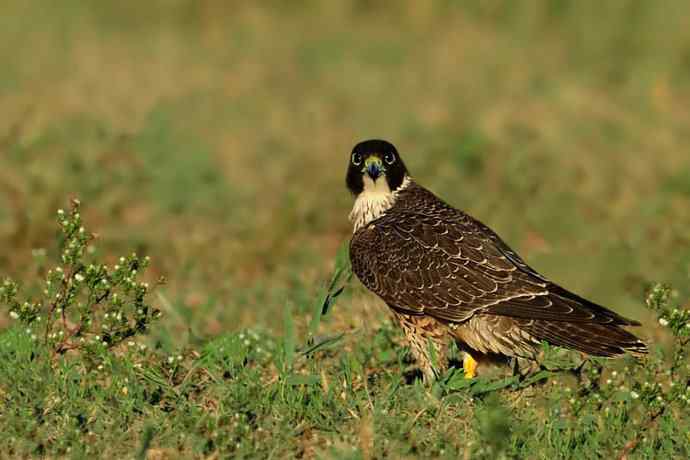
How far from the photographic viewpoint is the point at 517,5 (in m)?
14.3

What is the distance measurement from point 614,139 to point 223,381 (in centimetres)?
656

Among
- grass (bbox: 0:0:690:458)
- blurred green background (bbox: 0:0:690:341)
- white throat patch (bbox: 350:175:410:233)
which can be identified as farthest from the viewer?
blurred green background (bbox: 0:0:690:341)

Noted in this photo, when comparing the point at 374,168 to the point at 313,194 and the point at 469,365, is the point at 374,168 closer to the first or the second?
the point at 469,365

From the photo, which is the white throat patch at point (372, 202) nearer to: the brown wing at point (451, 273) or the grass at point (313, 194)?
the brown wing at point (451, 273)

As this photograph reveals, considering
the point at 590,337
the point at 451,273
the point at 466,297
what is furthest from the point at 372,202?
the point at 590,337

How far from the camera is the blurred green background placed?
29.5 feet

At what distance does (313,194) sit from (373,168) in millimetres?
3294

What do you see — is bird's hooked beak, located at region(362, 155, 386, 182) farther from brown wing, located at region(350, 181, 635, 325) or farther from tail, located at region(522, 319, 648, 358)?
tail, located at region(522, 319, 648, 358)

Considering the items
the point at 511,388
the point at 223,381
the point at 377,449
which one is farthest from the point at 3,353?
the point at 511,388

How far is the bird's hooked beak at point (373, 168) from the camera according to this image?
22.7 ft

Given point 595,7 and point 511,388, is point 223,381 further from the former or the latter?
point 595,7

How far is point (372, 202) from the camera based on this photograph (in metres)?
7.10

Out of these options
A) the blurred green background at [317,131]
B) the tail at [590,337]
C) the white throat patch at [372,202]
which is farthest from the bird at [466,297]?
the blurred green background at [317,131]

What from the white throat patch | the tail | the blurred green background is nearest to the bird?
the tail
